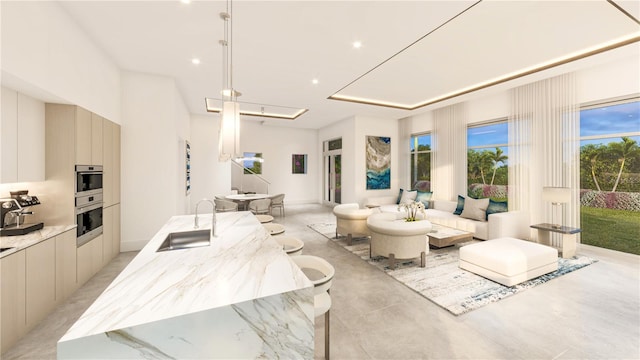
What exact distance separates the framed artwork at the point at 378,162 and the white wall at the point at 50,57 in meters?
6.47

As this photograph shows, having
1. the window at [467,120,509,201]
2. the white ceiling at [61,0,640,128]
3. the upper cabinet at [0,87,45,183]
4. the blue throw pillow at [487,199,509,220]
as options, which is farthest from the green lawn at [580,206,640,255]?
the upper cabinet at [0,87,45,183]

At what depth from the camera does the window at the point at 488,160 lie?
5.75 metres

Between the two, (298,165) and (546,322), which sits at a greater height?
(298,165)

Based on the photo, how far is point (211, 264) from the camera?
5.22ft

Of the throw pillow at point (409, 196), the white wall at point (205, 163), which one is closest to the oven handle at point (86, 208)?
the white wall at point (205, 163)

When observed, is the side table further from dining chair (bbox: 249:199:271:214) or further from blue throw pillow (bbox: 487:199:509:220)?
dining chair (bbox: 249:199:271:214)

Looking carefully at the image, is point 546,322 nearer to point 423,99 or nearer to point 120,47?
point 423,99

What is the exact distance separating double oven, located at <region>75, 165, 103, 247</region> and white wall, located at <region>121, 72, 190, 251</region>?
0.72 m

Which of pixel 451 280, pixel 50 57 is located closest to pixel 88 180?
pixel 50 57

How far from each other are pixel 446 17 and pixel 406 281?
131 inches

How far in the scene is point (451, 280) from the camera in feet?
10.5

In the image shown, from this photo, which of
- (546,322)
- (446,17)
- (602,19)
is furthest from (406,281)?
(602,19)

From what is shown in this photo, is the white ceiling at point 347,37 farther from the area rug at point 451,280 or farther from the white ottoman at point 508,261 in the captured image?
the area rug at point 451,280

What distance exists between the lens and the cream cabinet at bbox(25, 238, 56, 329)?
7.06ft
